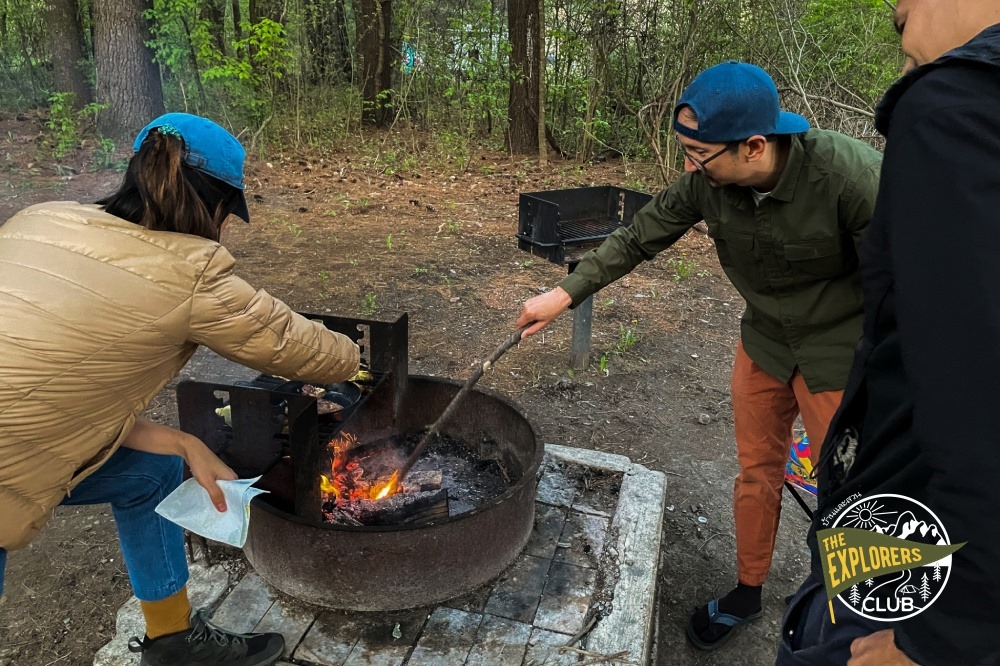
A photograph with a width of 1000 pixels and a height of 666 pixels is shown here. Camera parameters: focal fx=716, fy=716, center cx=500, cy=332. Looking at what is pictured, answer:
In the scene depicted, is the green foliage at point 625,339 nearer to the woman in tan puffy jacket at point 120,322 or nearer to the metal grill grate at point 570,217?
the metal grill grate at point 570,217

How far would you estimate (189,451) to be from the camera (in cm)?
223

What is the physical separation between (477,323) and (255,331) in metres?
3.74

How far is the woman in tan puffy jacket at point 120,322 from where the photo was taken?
1.82 metres

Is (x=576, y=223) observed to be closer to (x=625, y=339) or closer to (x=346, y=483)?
(x=625, y=339)

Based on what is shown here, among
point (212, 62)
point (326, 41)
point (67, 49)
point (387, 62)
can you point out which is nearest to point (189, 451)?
point (212, 62)

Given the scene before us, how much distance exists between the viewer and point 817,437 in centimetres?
254

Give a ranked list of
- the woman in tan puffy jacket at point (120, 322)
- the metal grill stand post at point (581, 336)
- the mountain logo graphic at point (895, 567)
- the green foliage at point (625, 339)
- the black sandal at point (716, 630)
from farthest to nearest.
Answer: the green foliage at point (625, 339), the metal grill stand post at point (581, 336), the black sandal at point (716, 630), the woman in tan puffy jacket at point (120, 322), the mountain logo graphic at point (895, 567)

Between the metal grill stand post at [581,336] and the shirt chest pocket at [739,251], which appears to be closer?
the shirt chest pocket at [739,251]

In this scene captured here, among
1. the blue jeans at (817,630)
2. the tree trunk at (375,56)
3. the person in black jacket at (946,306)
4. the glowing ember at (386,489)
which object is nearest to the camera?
the person in black jacket at (946,306)

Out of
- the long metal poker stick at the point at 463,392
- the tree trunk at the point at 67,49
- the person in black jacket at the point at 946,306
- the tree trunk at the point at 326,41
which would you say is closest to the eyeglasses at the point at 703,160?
the long metal poker stick at the point at 463,392

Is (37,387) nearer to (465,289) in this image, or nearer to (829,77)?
(465,289)

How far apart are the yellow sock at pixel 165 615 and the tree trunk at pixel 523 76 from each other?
9.15 meters

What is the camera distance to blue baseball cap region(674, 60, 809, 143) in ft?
7.29

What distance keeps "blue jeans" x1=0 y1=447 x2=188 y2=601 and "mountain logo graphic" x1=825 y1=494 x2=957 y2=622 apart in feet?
6.63
